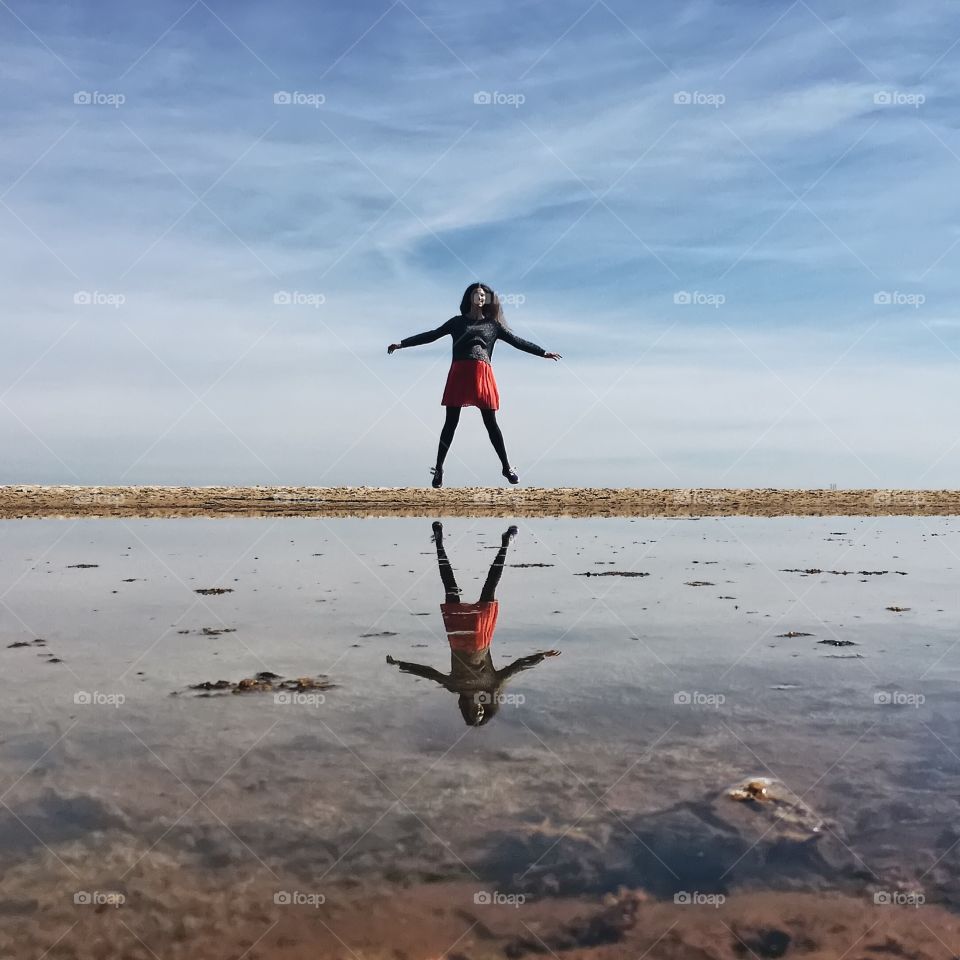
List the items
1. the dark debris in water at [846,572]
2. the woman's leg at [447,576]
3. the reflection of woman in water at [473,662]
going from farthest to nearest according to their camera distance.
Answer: the dark debris in water at [846,572], the woman's leg at [447,576], the reflection of woman in water at [473,662]

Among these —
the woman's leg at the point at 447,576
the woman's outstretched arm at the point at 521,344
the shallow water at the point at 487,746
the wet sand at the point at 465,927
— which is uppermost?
the woman's outstretched arm at the point at 521,344

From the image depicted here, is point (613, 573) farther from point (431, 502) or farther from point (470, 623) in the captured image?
point (431, 502)

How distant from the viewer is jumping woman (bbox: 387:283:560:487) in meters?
17.9

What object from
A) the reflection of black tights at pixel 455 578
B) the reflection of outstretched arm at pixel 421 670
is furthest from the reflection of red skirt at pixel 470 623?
the reflection of outstretched arm at pixel 421 670

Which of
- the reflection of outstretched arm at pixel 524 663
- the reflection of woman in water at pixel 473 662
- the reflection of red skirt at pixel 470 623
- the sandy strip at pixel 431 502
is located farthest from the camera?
the sandy strip at pixel 431 502

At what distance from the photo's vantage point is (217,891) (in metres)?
3.38

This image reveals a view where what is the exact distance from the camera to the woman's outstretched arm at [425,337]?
17344 mm

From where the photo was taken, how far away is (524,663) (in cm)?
679

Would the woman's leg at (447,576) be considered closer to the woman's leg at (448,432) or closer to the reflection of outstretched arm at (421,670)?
the woman's leg at (448,432)

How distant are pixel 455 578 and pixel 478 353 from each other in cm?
755

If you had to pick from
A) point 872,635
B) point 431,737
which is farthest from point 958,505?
point 431,737

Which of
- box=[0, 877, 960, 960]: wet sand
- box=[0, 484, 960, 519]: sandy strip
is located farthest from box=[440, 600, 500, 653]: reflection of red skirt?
box=[0, 484, 960, 519]: sandy strip

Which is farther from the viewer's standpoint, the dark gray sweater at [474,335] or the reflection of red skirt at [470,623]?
the dark gray sweater at [474,335]

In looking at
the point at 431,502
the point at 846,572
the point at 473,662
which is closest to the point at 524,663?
the point at 473,662
